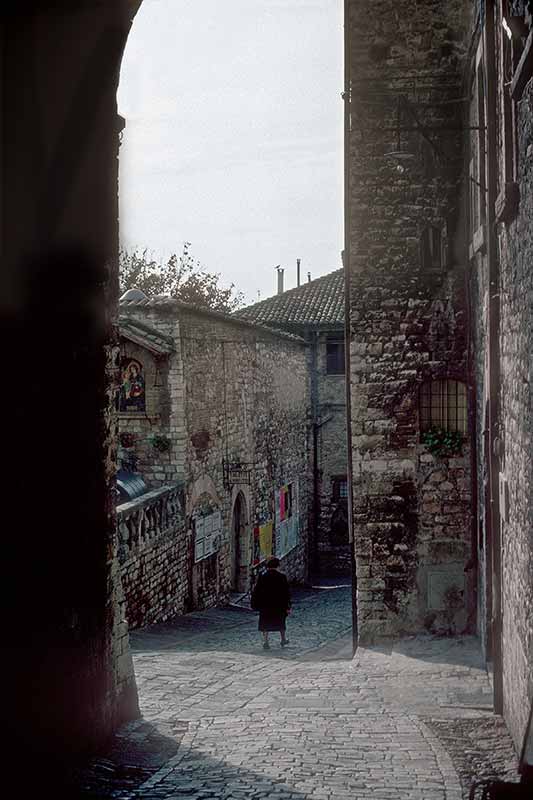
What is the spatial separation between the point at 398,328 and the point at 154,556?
510cm

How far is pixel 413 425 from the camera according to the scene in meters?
12.8

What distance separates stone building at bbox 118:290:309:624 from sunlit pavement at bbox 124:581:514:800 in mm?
1509

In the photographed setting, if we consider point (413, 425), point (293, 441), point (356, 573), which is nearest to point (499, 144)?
point (413, 425)

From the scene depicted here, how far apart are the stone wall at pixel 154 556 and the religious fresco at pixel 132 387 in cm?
167

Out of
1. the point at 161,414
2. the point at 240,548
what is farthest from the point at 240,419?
the point at 161,414

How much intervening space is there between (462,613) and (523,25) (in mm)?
8053

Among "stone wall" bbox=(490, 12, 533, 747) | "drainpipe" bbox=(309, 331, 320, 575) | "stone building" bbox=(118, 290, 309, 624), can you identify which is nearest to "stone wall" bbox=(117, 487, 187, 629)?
"stone building" bbox=(118, 290, 309, 624)

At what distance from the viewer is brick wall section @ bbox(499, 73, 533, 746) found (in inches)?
255

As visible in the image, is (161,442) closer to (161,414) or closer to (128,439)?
(161,414)

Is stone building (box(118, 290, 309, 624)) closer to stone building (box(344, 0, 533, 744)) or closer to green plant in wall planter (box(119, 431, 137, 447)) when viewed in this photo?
green plant in wall planter (box(119, 431, 137, 447))

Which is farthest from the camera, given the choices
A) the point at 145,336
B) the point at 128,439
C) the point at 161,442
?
the point at 128,439

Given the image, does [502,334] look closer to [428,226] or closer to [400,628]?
[428,226]

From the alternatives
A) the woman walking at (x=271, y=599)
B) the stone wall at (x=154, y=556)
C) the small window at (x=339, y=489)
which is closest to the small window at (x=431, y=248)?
the woman walking at (x=271, y=599)

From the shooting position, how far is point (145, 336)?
53.6 feet
